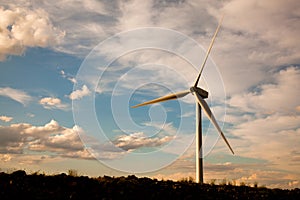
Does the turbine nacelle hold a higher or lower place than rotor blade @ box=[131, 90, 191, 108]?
higher

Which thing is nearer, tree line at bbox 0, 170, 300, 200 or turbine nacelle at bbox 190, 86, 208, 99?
A: tree line at bbox 0, 170, 300, 200

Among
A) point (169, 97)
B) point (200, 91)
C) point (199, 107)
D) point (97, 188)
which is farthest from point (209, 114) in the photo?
point (97, 188)

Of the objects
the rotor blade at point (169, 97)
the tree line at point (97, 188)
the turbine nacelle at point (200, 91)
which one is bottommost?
the tree line at point (97, 188)

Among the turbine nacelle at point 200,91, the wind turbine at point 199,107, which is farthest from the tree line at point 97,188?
the turbine nacelle at point 200,91

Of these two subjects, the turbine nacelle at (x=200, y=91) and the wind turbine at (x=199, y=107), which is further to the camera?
the turbine nacelle at (x=200, y=91)

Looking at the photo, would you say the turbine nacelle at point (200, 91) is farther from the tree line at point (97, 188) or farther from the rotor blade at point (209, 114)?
the tree line at point (97, 188)

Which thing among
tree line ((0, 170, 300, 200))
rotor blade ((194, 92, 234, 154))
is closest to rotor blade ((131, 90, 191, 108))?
rotor blade ((194, 92, 234, 154))

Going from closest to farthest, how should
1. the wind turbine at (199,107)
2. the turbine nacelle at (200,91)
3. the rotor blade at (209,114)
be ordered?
1. the wind turbine at (199,107)
2. the rotor blade at (209,114)
3. the turbine nacelle at (200,91)

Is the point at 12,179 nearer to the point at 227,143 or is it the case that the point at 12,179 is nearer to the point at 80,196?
the point at 80,196

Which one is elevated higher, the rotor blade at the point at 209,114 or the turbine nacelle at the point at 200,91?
the turbine nacelle at the point at 200,91

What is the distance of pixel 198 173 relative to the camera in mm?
34125

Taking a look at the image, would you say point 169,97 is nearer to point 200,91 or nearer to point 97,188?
point 200,91

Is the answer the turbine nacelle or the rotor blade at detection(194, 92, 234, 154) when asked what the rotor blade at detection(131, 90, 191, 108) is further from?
the rotor blade at detection(194, 92, 234, 154)

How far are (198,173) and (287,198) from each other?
943 centimetres
